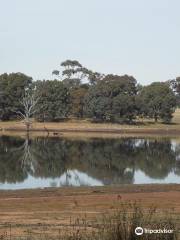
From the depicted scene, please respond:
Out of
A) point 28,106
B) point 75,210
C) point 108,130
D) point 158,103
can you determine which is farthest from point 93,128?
point 75,210

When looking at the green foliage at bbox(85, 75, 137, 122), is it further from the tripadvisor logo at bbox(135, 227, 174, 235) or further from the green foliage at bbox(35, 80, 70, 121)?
the tripadvisor logo at bbox(135, 227, 174, 235)

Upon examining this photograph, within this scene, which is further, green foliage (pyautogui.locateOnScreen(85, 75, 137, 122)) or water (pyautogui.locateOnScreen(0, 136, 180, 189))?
green foliage (pyautogui.locateOnScreen(85, 75, 137, 122))

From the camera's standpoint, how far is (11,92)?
118 metres

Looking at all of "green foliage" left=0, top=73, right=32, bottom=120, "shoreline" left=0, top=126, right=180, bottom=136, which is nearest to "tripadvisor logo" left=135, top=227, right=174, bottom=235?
"shoreline" left=0, top=126, right=180, bottom=136

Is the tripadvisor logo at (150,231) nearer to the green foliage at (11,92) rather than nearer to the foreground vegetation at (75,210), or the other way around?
the foreground vegetation at (75,210)

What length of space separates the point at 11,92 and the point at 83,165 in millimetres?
74328

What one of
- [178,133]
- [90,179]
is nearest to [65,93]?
[178,133]

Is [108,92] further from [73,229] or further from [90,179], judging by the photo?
[73,229]

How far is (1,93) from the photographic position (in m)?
118

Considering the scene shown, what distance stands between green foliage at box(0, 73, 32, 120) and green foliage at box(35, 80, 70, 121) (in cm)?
366

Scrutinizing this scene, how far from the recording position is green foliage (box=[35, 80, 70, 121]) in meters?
113

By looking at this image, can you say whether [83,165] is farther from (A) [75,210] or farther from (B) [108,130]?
(B) [108,130]

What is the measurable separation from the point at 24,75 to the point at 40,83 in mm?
5705

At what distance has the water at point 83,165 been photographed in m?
36.2
